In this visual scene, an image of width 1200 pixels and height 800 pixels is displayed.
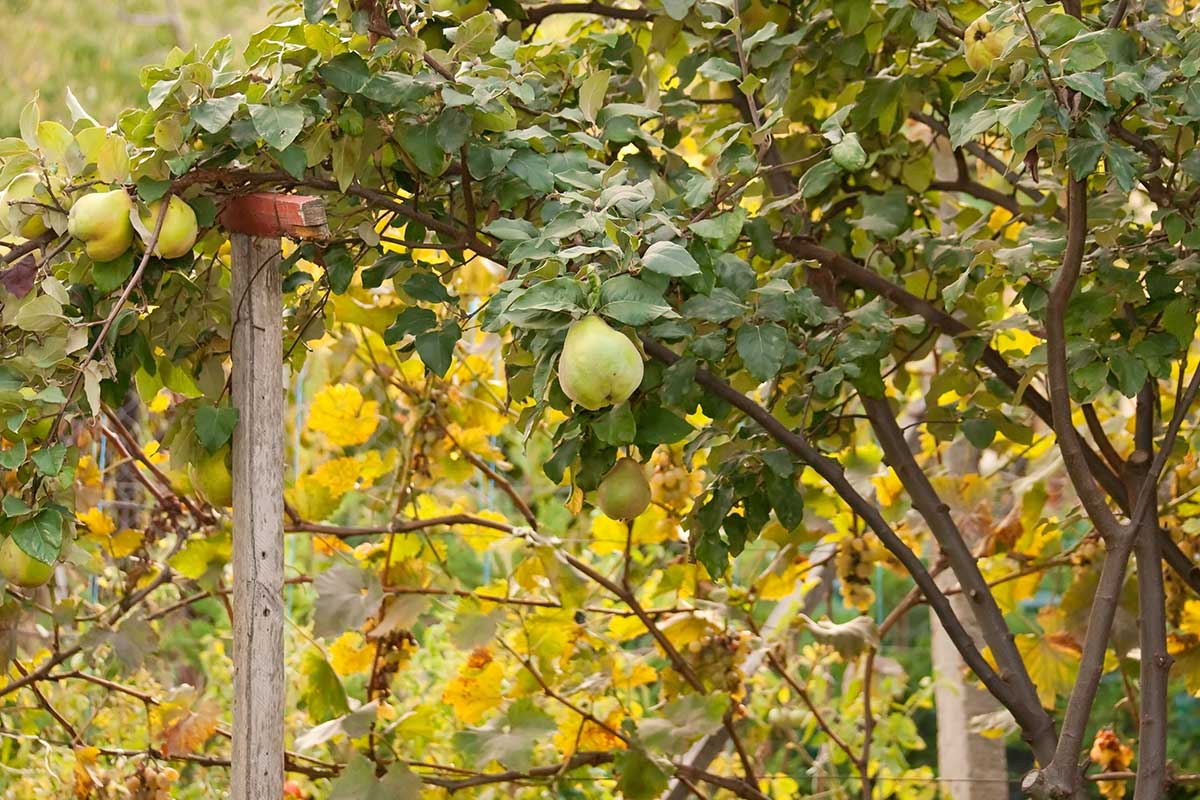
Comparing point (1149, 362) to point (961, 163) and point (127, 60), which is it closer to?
point (961, 163)

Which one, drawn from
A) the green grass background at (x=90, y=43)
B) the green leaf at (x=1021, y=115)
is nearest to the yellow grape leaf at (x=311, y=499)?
the green leaf at (x=1021, y=115)

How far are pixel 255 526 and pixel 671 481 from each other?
765mm

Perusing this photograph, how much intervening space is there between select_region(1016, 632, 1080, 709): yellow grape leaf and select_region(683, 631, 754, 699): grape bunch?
1.36 feet

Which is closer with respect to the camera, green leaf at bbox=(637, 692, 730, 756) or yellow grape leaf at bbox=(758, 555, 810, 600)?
green leaf at bbox=(637, 692, 730, 756)

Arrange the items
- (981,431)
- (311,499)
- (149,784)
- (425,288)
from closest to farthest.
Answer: (425,288)
(981,431)
(149,784)
(311,499)

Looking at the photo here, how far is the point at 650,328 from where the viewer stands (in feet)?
3.74

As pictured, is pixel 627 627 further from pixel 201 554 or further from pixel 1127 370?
pixel 1127 370

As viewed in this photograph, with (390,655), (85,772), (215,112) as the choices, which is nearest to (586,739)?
(390,655)

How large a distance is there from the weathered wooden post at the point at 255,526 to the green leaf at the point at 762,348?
1.44 ft

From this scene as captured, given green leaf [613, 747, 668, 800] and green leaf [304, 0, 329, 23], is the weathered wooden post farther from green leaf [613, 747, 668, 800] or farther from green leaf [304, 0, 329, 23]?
green leaf [613, 747, 668, 800]

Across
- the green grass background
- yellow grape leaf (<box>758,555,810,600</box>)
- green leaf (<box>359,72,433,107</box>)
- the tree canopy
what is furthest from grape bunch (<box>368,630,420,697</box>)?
the green grass background

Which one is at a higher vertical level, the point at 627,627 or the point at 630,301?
the point at 630,301

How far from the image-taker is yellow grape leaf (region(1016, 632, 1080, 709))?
1.98 m

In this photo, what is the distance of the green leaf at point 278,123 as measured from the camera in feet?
3.63
